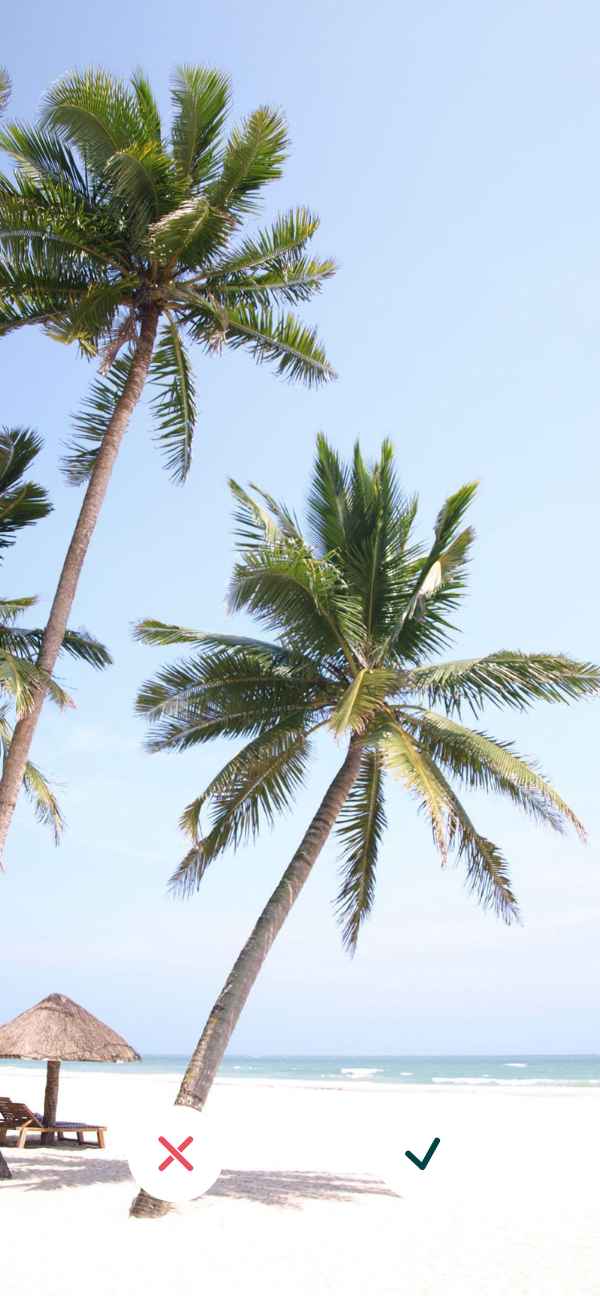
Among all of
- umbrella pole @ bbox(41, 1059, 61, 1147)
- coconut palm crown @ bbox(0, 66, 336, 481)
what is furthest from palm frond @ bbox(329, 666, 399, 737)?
umbrella pole @ bbox(41, 1059, 61, 1147)

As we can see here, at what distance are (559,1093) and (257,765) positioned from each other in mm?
30718

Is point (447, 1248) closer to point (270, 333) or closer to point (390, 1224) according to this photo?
point (390, 1224)

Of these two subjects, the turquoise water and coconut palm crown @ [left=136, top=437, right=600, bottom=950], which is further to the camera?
the turquoise water

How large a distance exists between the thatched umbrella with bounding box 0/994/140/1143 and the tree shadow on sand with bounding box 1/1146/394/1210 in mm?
1176

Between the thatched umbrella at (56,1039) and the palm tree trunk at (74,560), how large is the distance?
4.80 metres

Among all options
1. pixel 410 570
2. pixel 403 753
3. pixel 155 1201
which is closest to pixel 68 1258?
pixel 155 1201

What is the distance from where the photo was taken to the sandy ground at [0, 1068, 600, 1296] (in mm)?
6488

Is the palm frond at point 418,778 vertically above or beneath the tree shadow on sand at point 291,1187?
above

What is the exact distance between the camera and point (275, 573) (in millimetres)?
9898

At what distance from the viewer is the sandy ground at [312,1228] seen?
6488 millimetres

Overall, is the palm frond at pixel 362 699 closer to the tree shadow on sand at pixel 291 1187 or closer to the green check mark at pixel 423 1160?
the green check mark at pixel 423 1160

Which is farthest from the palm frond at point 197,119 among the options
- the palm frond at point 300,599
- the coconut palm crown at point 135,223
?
the palm frond at point 300,599

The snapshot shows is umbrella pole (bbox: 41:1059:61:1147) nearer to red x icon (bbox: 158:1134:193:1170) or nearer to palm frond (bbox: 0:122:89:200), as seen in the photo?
red x icon (bbox: 158:1134:193:1170)

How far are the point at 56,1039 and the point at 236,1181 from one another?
326cm
